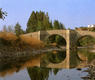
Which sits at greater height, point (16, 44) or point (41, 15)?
point (41, 15)

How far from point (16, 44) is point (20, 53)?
1382 mm

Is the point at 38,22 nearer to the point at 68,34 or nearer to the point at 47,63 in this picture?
the point at 68,34

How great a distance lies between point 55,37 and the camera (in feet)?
156

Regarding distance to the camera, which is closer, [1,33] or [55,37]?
[1,33]

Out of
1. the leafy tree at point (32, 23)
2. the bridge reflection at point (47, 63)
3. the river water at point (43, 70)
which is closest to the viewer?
the river water at point (43, 70)

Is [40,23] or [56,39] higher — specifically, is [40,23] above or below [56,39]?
above

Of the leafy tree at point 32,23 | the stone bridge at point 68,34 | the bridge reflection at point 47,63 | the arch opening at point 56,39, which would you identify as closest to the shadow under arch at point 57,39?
the arch opening at point 56,39

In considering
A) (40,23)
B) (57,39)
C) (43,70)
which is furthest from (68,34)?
(43,70)

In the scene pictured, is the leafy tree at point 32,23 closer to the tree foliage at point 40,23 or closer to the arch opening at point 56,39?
the tree foliage at point 40,23

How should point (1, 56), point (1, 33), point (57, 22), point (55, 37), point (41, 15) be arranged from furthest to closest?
1. point (41, 15)
2. point (57, 22)
3. point (55, 37)
4. point (1, 33)
5. point (1, 56)

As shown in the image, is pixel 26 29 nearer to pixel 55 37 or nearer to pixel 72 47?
pixel 55 37

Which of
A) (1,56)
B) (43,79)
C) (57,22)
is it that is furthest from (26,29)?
(43,79)

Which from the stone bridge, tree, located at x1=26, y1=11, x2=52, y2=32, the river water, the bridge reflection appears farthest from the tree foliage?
the river water

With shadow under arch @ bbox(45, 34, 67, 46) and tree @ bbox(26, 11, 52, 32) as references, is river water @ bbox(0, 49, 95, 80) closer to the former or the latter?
shadow under arch @ bbox(45, 34, 67, 46)
